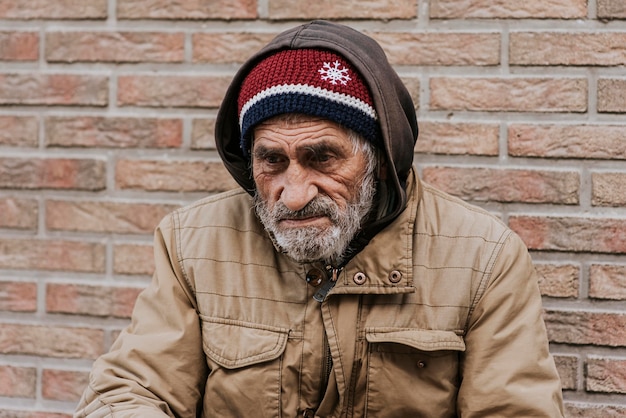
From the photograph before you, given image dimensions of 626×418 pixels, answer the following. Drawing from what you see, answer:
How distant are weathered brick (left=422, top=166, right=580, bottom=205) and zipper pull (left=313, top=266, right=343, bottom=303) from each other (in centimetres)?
60

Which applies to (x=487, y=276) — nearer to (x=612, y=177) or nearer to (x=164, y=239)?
(x=612, y=177)

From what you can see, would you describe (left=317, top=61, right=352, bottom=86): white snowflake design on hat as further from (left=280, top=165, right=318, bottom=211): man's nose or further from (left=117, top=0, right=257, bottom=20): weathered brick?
(left=117, top=0, right=257, bottom=20): weathered brick

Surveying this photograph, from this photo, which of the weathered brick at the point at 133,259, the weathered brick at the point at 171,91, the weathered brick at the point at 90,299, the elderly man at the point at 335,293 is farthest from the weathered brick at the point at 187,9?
the weathered brick at the point at 90,299

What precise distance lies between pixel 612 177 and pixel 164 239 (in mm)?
1413

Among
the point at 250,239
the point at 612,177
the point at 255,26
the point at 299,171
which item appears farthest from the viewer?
the point at 255,26

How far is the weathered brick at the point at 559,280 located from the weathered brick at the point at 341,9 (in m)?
0.94

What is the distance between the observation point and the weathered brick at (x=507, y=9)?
8.69 ft

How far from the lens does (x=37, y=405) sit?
2998 millimetres

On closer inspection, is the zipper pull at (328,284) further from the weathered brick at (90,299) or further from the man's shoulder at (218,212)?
the weathered brick at (90,299)

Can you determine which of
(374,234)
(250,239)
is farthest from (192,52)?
(374,234)

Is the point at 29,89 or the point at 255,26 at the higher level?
the point at 255,26

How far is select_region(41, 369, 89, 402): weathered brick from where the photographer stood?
2.97 meters

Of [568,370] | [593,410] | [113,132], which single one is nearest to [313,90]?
[113,132]

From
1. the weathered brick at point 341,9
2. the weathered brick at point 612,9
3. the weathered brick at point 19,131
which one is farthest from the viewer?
the weathered brick at point 19,131
